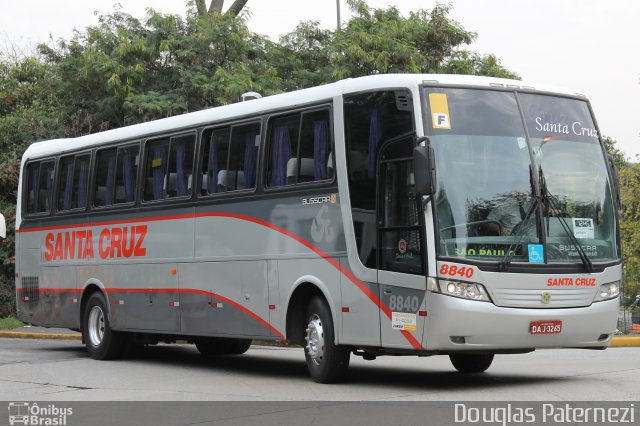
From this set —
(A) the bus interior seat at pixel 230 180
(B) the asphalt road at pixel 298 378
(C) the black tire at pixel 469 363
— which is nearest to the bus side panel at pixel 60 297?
(B) the asphalt road at pixel 298 378

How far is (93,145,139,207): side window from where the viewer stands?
18.0 m

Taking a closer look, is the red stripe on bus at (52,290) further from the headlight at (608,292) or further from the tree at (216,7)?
the tree at (216,7)

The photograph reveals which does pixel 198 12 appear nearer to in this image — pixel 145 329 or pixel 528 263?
pixel 145 329

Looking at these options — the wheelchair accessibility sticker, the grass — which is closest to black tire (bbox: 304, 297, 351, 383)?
the wheelchair accessibility sticker

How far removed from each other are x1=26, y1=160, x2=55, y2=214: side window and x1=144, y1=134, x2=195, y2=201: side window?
11.4 ft

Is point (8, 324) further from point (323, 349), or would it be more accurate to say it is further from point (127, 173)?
point (323, 349)

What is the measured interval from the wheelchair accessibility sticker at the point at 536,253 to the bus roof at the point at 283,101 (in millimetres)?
1963

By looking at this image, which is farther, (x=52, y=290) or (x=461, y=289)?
(x=52, y=290)

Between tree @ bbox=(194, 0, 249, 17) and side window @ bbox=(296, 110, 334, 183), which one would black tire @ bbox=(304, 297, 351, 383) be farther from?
tree @ bbox=(194, 0, 249, 17)

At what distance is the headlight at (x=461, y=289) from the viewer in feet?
38.8

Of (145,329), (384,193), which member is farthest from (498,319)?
(145,329)

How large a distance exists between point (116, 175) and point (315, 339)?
6.25m

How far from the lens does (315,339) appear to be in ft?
44.4
